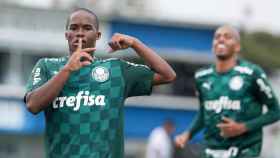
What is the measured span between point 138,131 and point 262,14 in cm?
2259

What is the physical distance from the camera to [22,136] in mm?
31453

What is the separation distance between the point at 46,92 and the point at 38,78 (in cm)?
31

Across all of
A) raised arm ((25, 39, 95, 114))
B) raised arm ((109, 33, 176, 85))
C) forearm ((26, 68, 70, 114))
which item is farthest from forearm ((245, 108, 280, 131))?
forearm ((26, 68, 70, 114))

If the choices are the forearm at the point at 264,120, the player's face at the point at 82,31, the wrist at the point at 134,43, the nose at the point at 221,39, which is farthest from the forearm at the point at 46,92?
the nose at the point at 221,39

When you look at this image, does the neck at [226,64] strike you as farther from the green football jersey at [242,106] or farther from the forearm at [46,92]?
the forearm at [46,92]

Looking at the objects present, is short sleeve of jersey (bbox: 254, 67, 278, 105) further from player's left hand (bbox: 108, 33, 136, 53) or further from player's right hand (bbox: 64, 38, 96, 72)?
player's right hand (bbox: 64, 38, 96, 72)

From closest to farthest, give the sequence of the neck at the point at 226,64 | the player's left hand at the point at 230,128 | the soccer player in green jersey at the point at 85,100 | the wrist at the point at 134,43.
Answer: the soccer player in green jersey at the point at 85,100 < the wrist at the point at 134,43 < the player's left hand at the point at 230,128 < the neck at the point at 226,64

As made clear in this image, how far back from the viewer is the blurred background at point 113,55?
30969mm

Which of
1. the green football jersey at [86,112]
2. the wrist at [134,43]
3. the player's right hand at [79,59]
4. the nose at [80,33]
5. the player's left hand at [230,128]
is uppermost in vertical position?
the nose at [80,33]

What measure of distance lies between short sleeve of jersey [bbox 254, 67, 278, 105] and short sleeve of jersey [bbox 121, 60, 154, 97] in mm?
3076

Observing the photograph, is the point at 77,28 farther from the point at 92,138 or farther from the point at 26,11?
the point at 26,11

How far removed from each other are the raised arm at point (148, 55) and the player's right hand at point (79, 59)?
0.84ft

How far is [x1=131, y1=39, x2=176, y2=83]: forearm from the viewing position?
6809 mm

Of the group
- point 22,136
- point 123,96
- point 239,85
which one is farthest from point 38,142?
point 123,96
